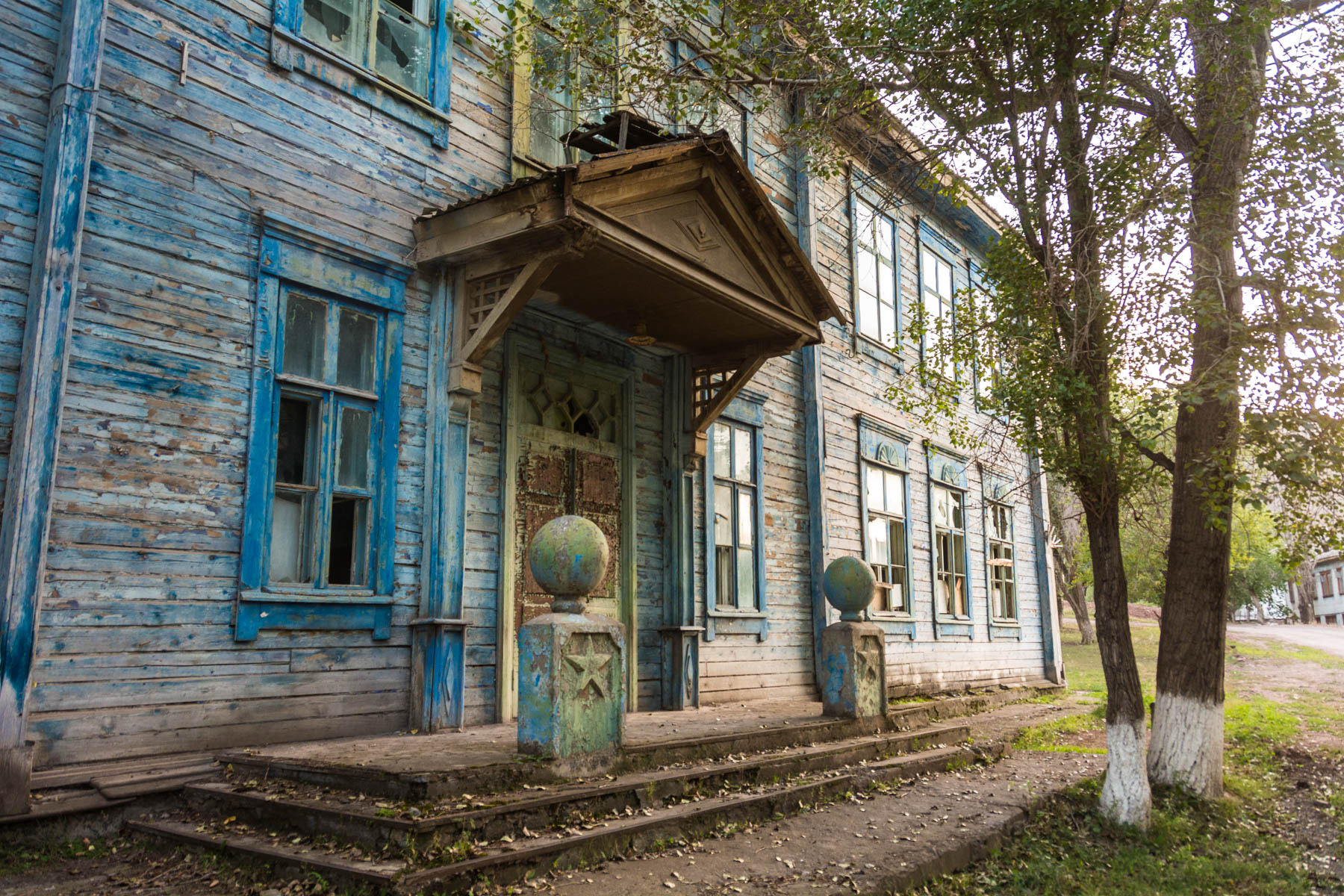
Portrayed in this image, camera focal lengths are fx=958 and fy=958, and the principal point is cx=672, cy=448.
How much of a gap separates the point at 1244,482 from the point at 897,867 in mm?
3505

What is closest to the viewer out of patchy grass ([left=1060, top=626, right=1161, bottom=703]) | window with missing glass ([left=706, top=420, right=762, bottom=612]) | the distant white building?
window with missing glass ([left=706, top=420, right=762, bottom=612])

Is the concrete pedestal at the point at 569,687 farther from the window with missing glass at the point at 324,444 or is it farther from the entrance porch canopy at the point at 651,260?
the entrance porch canopy at the point at 651,260

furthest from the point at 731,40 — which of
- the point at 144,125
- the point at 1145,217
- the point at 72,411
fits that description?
the point at 72,411

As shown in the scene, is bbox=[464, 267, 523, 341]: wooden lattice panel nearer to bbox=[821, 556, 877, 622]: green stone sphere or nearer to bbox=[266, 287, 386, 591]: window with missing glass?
→ bbox=[266, 287, 386, 591]: window with missing glass

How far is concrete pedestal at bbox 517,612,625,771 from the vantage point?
4910 mm

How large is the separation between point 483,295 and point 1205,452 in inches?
226

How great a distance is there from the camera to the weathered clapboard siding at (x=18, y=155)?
15.6ft

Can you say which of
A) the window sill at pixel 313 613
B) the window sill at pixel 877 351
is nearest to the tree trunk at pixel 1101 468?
the window sill at pixel 877 351

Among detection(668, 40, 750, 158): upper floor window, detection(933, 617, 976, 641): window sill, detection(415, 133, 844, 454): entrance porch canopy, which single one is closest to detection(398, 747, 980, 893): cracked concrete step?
detection(415, 133, 844, 454): entrance porch canopy

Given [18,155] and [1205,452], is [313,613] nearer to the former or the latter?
[18,155]

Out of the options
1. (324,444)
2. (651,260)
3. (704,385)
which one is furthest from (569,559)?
(704,385)

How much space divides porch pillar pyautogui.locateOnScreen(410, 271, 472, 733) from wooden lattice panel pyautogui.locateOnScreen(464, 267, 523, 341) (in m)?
0.12

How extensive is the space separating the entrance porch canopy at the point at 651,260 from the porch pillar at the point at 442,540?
120 millimetres

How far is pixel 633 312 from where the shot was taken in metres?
8.21
